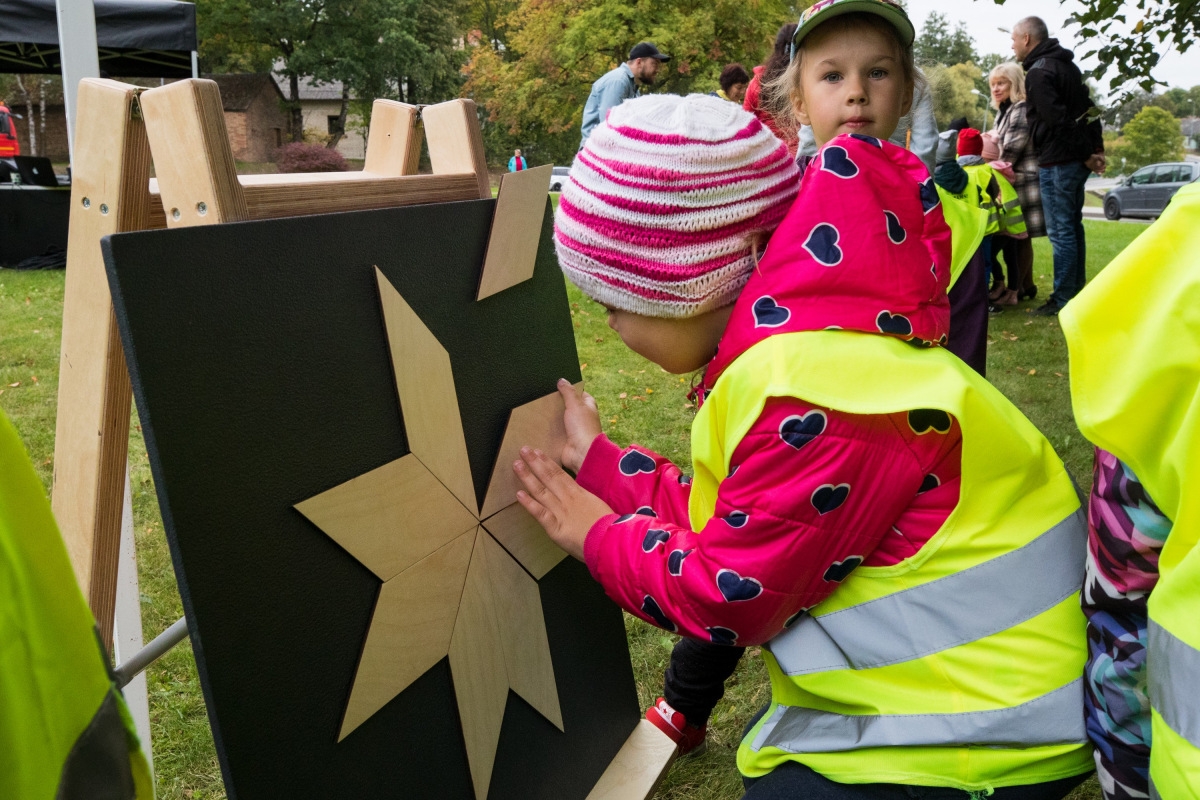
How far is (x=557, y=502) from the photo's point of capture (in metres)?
1.38

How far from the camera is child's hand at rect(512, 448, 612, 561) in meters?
1.33

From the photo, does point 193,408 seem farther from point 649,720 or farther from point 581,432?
point 649,720

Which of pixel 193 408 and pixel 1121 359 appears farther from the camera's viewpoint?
pixel 193 408

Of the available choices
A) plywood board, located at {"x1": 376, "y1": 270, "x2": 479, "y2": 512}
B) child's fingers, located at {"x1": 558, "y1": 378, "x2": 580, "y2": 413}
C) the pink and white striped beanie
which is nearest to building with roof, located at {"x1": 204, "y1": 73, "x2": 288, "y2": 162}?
child's fingers, located at {"x1": 558, "y1": 378, "x2": 580, "y2": 413}

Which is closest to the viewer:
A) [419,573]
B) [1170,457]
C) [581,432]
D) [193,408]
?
[1170,457]

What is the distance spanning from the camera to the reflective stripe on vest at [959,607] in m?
1.07

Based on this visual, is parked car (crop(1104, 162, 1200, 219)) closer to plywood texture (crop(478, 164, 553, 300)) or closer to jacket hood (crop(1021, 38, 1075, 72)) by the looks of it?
jacket hood (crop(1021, 38, 1075, 72))

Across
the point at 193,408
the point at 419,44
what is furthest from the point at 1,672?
the point at 419,44

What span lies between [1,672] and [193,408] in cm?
40

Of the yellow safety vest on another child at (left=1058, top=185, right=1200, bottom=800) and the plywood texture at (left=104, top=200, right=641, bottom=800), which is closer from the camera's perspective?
the yellow safety vest on another child at (left=1058, top=185, right=1200, bottom=800)

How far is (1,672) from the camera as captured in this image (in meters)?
0.54

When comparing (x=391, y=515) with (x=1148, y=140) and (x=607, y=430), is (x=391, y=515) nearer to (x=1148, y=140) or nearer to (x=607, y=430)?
(x=607, y=430)

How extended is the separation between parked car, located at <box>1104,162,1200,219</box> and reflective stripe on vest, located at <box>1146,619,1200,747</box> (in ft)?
72.6

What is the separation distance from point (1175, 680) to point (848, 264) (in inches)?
20.5
